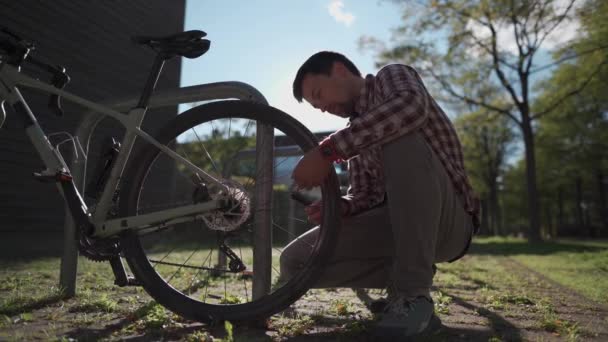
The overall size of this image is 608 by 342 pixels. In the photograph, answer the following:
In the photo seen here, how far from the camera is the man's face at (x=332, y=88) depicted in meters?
2.02

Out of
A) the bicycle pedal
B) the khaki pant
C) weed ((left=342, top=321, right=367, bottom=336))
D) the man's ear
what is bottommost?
weed ((left=342, top=321, right=367, bottom=336))

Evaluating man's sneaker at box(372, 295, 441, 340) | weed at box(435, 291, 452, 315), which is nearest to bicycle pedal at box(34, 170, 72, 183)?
man's sneaker at box(372, 295, 441, 340)

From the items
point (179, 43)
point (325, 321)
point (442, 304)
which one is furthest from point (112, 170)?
point (442, 304)

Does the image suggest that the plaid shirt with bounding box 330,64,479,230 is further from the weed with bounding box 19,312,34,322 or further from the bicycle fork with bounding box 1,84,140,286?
the weed with bounding box 19,312,34,322

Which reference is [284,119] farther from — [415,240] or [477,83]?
[477,83]

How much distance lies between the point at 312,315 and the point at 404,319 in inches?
25.4

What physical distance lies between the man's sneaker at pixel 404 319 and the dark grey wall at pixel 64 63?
4.95m

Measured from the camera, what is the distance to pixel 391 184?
168 centimetres

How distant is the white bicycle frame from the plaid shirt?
2.00 feet

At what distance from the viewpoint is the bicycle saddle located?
1.96 metres

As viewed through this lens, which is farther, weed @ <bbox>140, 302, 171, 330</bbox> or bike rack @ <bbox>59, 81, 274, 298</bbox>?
bike rack @ <bbox>59, 81, 274, 298</bbox>

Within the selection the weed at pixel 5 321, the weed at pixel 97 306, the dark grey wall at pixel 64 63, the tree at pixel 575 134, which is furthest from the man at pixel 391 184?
the tree at pixel 575 134

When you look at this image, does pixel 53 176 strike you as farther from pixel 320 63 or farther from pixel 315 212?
pixel 320 63

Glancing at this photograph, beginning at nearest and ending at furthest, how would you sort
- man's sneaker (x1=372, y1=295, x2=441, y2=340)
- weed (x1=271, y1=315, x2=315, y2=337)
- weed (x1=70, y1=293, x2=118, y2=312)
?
man's sneaker (x1=372, y1=295, x2=441, y2=340) → weed (x1=271, y1=315, x2=315, y2=337) → weed (x1=70, y1=293, x2=118, y2=312)
